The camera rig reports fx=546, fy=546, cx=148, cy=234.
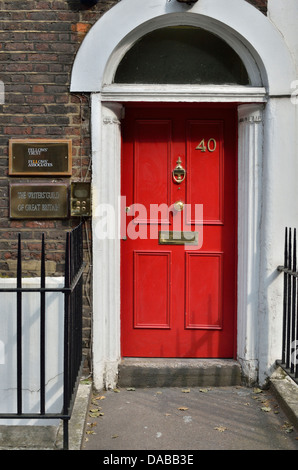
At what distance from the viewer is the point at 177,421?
4020mm

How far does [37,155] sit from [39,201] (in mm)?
384

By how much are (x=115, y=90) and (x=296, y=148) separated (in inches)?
62.6

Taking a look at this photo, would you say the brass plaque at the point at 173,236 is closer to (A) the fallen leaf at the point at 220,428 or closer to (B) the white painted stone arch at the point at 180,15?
(B) the white painted stone arch at the point at 180,15

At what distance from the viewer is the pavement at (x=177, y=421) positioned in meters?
3.56

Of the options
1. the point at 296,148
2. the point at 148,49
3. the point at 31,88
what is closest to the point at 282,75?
the point at 296,148

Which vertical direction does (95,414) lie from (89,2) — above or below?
below

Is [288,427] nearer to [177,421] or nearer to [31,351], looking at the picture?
[177,421]

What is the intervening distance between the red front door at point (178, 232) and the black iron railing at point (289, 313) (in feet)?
1.85

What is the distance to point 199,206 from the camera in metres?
4.88

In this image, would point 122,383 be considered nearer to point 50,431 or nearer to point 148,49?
point 50,431

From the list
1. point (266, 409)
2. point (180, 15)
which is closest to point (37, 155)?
point (180, 15)

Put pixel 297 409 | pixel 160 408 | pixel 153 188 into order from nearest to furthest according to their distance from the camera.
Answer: pixel 297 409
pixel 160 408
pixel 153 188

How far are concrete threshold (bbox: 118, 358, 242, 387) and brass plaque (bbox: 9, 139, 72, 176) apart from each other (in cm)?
179

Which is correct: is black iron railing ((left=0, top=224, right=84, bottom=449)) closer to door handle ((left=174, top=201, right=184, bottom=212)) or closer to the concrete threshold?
the concrete threshold
